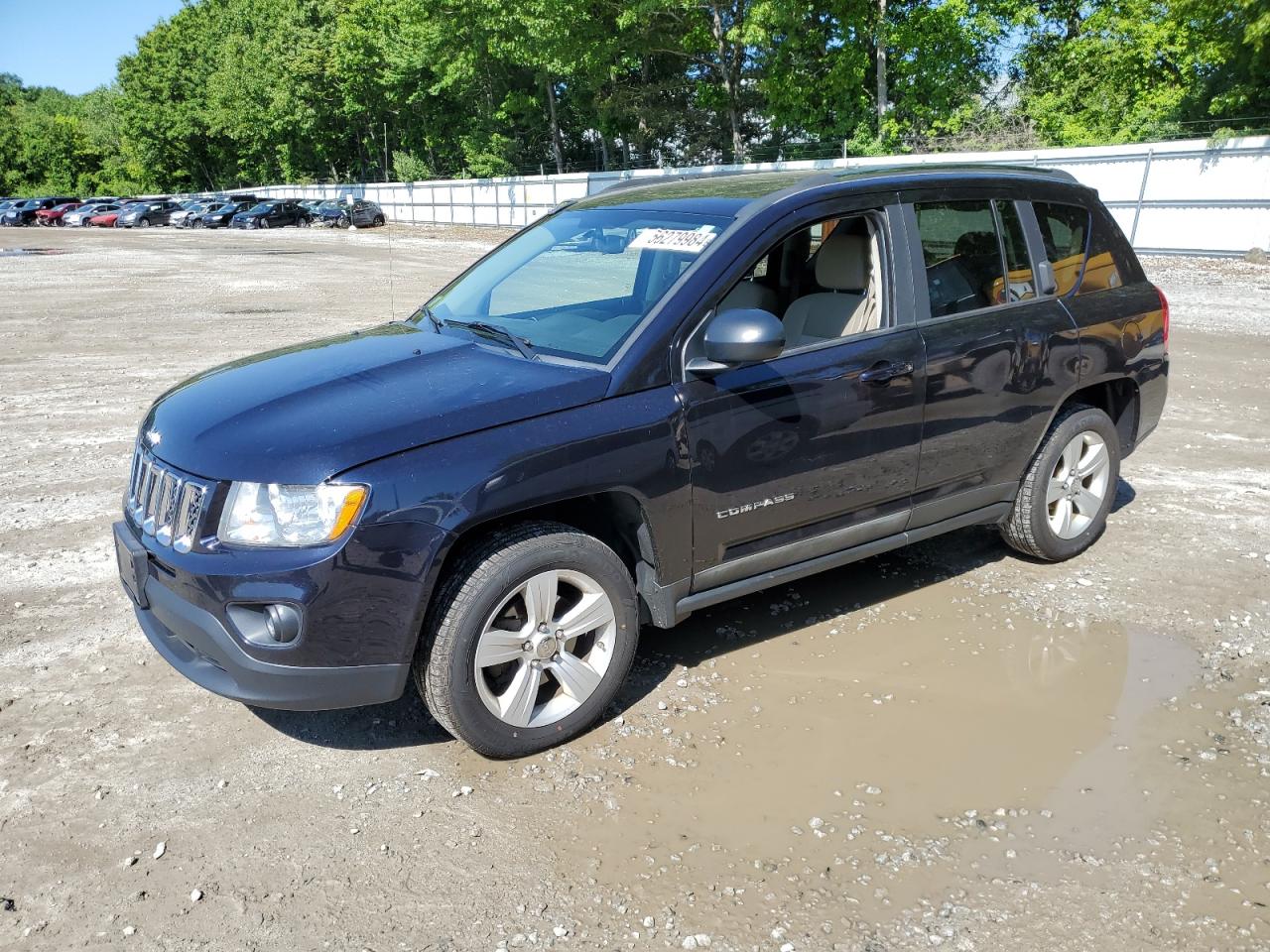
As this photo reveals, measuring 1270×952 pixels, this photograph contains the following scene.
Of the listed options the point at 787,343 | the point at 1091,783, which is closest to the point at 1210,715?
the point at 1091,783

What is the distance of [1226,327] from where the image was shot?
1305 centimetres

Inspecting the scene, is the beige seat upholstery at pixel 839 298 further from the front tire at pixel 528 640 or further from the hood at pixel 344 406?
the front tire at pixel 528 640

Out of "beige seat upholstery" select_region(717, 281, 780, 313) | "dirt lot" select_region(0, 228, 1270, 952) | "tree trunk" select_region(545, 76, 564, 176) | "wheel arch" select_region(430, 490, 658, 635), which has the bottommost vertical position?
"dirt lot" select_region(0, 228, 1270, 952)

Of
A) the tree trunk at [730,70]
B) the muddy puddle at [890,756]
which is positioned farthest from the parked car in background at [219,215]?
the muddy puddle at [890,756]

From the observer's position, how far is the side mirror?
353 cm

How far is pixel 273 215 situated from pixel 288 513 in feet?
161

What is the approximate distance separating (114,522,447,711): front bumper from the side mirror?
1164 mm

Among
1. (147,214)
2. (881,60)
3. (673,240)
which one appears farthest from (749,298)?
(147,214)

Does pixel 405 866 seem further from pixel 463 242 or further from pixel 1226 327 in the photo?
pixel 463 242

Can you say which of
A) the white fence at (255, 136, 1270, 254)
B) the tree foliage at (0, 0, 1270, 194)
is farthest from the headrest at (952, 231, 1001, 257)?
the tree foliage at (0, 0, 1270, 194)

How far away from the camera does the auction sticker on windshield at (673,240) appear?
3.95 m

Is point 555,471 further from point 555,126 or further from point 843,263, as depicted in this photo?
point 555,126

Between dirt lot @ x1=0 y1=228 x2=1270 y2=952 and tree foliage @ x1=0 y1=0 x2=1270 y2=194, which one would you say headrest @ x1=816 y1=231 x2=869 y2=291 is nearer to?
dirt lot @ x1=0 y1=228 x2=1270 y2=952

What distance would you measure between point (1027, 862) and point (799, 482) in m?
1.58
